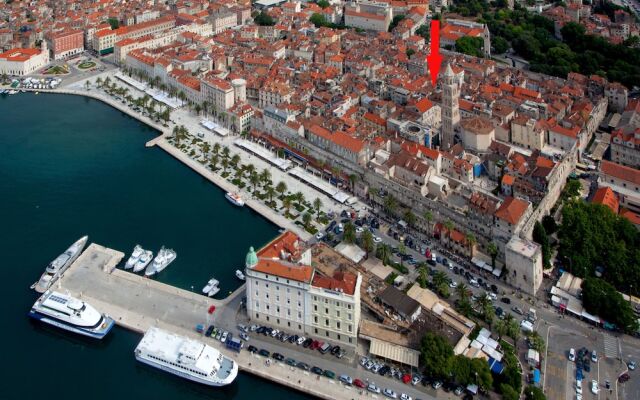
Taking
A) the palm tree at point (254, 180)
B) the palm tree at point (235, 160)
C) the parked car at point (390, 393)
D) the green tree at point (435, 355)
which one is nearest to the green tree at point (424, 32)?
the palm tree at point (235, 160)

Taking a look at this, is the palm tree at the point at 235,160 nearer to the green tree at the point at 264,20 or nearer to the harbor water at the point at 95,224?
the harbor water at the point at 95,224

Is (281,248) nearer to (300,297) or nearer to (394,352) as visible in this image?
(300,297)

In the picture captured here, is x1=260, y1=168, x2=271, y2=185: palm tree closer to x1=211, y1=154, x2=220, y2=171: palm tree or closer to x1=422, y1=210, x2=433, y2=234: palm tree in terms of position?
x1=211, y1=154, x2=220, y2=171: palm tree

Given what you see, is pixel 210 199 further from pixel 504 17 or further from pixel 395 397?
pixel 504 17

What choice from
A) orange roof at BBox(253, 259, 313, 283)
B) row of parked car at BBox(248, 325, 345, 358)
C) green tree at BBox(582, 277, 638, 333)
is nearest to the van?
row of parked car at BBox(248, 325, 345, 358)

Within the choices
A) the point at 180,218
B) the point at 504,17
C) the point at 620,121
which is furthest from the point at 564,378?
the point at 504,17

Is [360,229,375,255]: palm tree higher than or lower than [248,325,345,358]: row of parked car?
higher

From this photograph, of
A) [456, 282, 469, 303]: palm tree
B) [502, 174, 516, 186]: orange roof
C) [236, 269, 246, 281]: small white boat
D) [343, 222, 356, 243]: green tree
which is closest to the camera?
[456, 282, 469, 303]: palm tree
